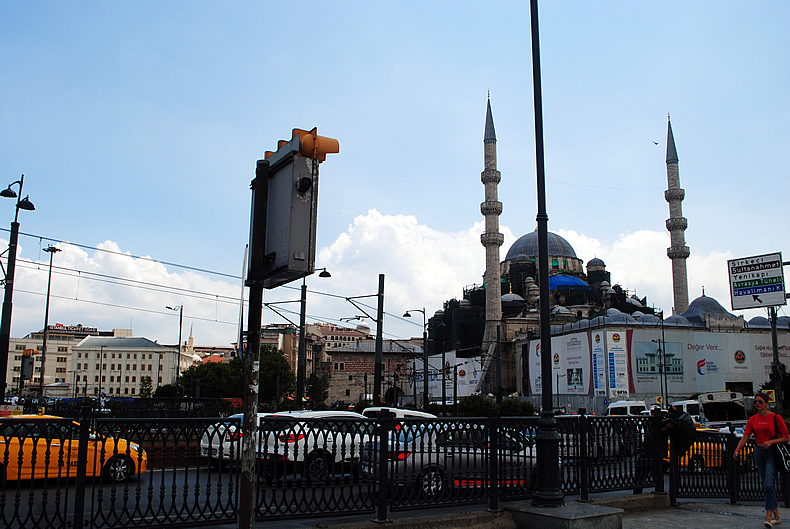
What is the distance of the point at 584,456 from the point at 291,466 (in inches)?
151

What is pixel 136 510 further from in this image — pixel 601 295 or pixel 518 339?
pixel 601 295

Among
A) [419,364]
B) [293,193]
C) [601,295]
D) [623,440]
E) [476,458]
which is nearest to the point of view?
[293,193]

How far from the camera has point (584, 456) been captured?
811 centimetres

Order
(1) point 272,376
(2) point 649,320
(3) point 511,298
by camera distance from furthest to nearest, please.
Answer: (3) point 511,298 → (1) point 272,376 → (2) point 649,320

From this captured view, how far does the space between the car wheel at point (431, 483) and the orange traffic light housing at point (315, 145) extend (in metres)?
3.92

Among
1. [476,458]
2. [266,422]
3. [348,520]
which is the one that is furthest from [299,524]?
[476,458]

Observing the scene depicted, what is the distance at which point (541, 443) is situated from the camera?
7.40 meters

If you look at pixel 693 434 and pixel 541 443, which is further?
pixel 693 434

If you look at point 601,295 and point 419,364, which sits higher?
point 601,295

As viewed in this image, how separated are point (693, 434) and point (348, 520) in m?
5.22

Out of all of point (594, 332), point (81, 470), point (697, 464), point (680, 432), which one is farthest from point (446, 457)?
point (594, 332)

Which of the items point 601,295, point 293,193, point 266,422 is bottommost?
point 266,422

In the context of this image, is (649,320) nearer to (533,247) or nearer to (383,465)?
(533,247)

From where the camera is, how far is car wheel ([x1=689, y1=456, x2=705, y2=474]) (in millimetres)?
9802
